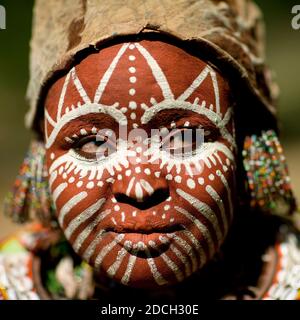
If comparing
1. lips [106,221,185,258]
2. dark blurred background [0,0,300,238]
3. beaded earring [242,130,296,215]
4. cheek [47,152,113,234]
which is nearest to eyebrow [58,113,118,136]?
cheek [47,152,113,234]

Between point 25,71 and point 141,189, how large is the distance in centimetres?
430

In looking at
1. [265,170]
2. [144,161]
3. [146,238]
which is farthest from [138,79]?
[265,170]

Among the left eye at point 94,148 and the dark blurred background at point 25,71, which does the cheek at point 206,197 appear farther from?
the dark blurred background at point 25,71

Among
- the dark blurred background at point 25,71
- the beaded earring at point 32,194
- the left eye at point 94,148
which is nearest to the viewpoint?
the left eye at point 94,148

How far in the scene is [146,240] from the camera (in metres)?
1.78

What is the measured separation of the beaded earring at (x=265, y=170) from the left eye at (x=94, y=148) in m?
0.59

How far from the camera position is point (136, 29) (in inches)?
71.8

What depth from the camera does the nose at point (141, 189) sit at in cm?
174

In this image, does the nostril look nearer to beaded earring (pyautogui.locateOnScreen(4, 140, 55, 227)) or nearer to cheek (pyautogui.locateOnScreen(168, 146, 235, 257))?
cheek (pyautogui.locateOnScreen(168, 146, 235, 257))

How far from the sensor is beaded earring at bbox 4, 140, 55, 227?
7.38 ft

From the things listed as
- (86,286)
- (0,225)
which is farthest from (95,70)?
(0,225)

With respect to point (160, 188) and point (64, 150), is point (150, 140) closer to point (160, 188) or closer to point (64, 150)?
point (160, 188)

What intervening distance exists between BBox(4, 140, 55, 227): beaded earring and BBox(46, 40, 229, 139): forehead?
441 mm

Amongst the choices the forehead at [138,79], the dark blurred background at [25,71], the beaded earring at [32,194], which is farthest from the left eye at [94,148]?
the dark blurred background at [25,71]
